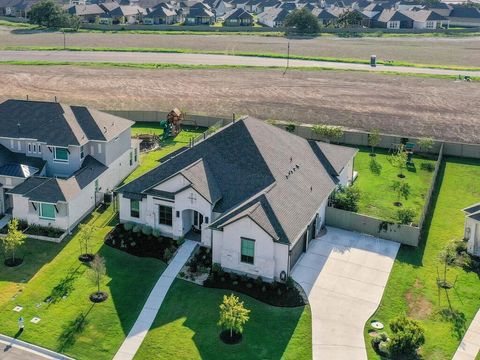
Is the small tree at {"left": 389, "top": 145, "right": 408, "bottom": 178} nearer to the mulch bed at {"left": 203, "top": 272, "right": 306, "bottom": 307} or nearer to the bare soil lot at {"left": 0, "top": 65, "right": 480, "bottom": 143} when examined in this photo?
the bare soil lot at {"left": 0, "top": 65, "right": 480, "bottom": 143}

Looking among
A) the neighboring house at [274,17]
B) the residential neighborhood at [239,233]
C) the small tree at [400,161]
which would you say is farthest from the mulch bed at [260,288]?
the neighboring house at [274,17]

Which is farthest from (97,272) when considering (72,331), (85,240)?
(85,240)

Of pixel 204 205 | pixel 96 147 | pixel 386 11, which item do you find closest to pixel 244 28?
pixel 386 11

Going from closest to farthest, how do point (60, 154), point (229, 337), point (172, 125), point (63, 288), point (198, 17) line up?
point (229, 337)
point (63, 288)
point (60, 154)
point (172, 125)
point (198, 17)

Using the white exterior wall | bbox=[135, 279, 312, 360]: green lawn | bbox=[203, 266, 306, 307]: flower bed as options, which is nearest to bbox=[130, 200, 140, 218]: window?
the white exterior wall

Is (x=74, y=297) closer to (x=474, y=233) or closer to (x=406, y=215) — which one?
(x=406, y=215)

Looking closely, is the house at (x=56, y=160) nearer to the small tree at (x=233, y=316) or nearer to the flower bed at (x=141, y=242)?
the flower bed at (x=141, y=242)

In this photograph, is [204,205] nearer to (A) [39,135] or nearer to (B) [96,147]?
(B) [96,147]
